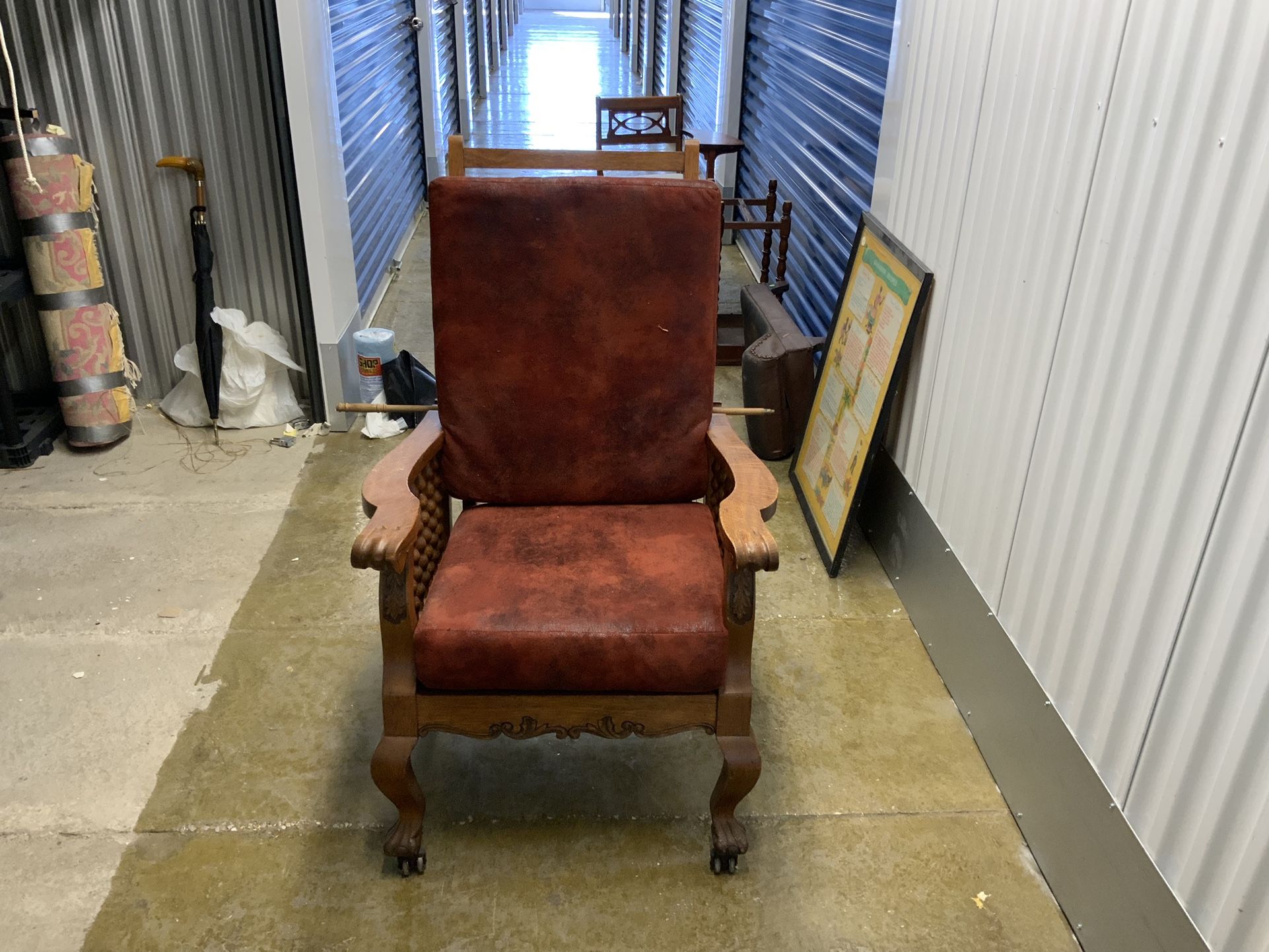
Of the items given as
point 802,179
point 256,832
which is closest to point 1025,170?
point 256,832

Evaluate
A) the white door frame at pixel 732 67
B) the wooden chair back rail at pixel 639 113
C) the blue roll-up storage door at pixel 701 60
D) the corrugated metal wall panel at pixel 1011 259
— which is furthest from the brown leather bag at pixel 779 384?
the blue roll-up storage door at pixel 701 60

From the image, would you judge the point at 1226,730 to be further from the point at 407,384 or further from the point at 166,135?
the point at 166,135

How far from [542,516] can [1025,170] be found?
1149mm

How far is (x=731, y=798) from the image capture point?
1.75m

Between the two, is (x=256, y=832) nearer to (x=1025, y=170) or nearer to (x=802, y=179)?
(x=1025, y=170)

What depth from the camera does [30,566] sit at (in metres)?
2.61

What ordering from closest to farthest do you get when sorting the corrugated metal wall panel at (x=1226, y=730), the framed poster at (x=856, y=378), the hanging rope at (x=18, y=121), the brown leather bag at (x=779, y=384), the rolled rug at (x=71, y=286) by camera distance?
the corrugated metal wall panel at (x=1226, y=730) → the framed poster at (x=856, y=378) → the hanging rope at (x=18, y=121) → the rolled rug at (x=71, y=286) → the brown leather bag at (x=779, y=384)

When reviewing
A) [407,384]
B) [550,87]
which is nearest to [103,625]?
[407,384]

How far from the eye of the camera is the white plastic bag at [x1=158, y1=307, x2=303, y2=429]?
3.33 metres

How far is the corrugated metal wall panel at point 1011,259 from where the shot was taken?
1723 millimetres

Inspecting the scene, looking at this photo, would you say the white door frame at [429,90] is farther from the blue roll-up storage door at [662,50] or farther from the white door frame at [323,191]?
the blue roll-up storage door at [662,50]

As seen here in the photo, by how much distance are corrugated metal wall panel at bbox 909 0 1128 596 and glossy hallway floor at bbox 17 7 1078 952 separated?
44 centimetres

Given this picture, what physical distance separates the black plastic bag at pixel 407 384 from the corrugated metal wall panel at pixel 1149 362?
2.23 meters

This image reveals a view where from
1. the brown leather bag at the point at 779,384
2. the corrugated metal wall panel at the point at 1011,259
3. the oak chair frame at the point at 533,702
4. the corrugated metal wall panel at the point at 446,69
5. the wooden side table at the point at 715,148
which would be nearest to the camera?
the oak chair frame at the point at 533,702
